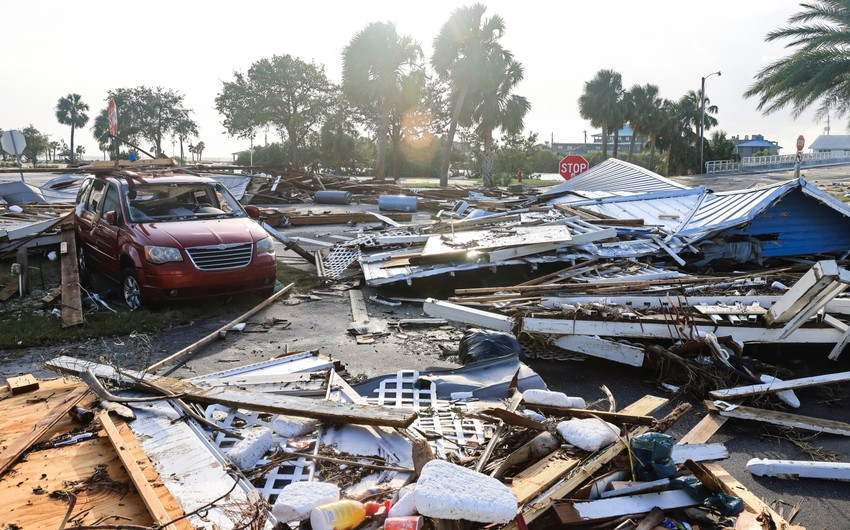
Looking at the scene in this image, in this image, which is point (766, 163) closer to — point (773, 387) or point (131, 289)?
point (773, 387)

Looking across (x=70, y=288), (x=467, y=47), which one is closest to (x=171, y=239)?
(x=70, y=288)

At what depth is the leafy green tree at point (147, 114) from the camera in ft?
223

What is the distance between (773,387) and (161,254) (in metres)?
7.14

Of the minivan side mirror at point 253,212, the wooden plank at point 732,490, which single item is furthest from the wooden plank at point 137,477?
the minivan side mirror at point 253,212

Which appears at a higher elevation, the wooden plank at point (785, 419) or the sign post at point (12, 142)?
the sign post at point (12, 142)

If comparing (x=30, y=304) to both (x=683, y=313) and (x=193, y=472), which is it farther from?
(x=683, y=313)

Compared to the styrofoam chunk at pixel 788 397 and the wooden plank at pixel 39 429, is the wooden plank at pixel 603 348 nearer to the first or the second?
the styrofoam chunk at pixel 788 397

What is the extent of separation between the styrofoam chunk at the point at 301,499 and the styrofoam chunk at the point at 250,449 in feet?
1.46

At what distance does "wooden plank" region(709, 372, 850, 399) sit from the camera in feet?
17.3

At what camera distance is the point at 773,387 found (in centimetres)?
534

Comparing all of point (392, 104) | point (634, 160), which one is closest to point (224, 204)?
point (392, 104)

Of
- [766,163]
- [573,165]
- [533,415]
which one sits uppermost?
[766,163]

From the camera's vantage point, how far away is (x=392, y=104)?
4334 centimetres

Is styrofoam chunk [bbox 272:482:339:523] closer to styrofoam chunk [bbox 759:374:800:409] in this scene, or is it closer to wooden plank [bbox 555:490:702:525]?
wooden plank [bbox 555:490:702:525]
